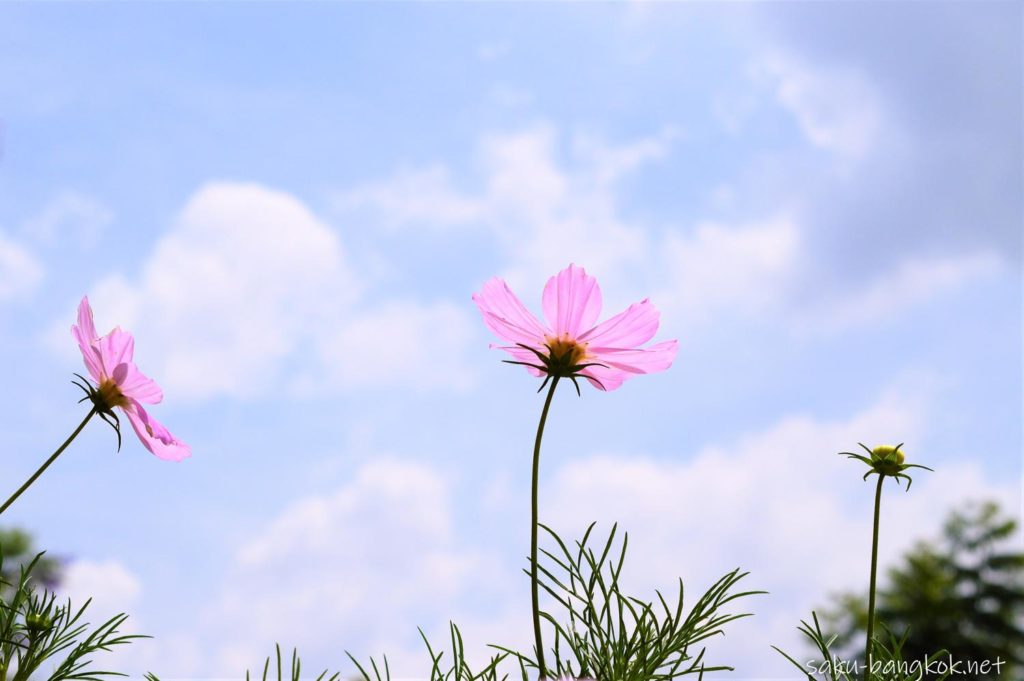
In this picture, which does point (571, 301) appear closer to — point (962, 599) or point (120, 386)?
point (120, 386)

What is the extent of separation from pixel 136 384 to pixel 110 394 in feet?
0.13

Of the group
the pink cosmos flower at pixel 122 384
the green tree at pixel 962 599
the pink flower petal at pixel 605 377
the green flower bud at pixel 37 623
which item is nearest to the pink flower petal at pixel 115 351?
the pink cosmos flower at pixel 122 384

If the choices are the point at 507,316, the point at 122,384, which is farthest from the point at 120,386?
the point at 507,316

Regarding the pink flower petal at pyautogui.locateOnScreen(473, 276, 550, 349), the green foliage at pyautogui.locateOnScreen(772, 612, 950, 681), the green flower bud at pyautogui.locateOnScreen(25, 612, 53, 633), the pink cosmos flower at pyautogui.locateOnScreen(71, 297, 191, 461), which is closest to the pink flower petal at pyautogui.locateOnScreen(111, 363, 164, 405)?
the pink cosmos flower at pyautogui.locateOnScreen(71, 297, 191, 461)

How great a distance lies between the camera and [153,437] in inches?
52.7

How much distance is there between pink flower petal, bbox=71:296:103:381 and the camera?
1321 millimetres

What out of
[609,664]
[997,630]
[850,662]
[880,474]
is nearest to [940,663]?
[850,662]

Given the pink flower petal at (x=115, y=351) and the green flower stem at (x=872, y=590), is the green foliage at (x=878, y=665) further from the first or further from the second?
the pink flower petal at (x=115, y=351)

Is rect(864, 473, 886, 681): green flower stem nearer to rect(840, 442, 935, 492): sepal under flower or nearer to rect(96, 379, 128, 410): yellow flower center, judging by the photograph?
rect(840, 442, 935, 492): sepal under flower

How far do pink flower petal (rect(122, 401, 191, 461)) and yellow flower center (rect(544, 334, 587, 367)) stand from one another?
0.52 m

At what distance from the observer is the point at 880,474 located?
1.27 meters

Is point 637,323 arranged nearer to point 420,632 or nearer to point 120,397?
point 420,632

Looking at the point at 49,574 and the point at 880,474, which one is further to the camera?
the point at 49,574

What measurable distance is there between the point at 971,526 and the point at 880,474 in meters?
28.3
